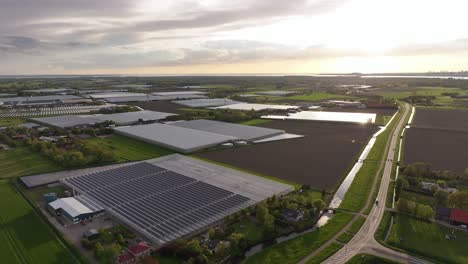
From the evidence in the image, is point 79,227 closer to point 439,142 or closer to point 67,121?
point 67,121

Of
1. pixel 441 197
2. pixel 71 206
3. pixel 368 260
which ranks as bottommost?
pixel 368 260

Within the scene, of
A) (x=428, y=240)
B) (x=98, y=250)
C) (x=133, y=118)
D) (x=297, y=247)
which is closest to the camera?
(x=98, y=250)

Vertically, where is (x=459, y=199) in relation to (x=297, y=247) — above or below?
above

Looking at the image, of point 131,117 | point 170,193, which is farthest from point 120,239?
point 131,117

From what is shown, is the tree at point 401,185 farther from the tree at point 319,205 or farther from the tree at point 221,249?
the tree at point 221,249

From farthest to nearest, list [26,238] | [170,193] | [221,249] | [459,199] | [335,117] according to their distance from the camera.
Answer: [335,117] → [170,193] → [459,199] → [26,238] → [221,249]

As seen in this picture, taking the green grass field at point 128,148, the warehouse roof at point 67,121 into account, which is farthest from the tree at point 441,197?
the warehouse roof at point 67,121

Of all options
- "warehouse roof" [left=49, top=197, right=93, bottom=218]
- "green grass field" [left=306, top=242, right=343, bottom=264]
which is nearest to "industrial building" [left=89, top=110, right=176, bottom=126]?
"warehouse roof" [left=49, top=197, right=93, bottom=218]
